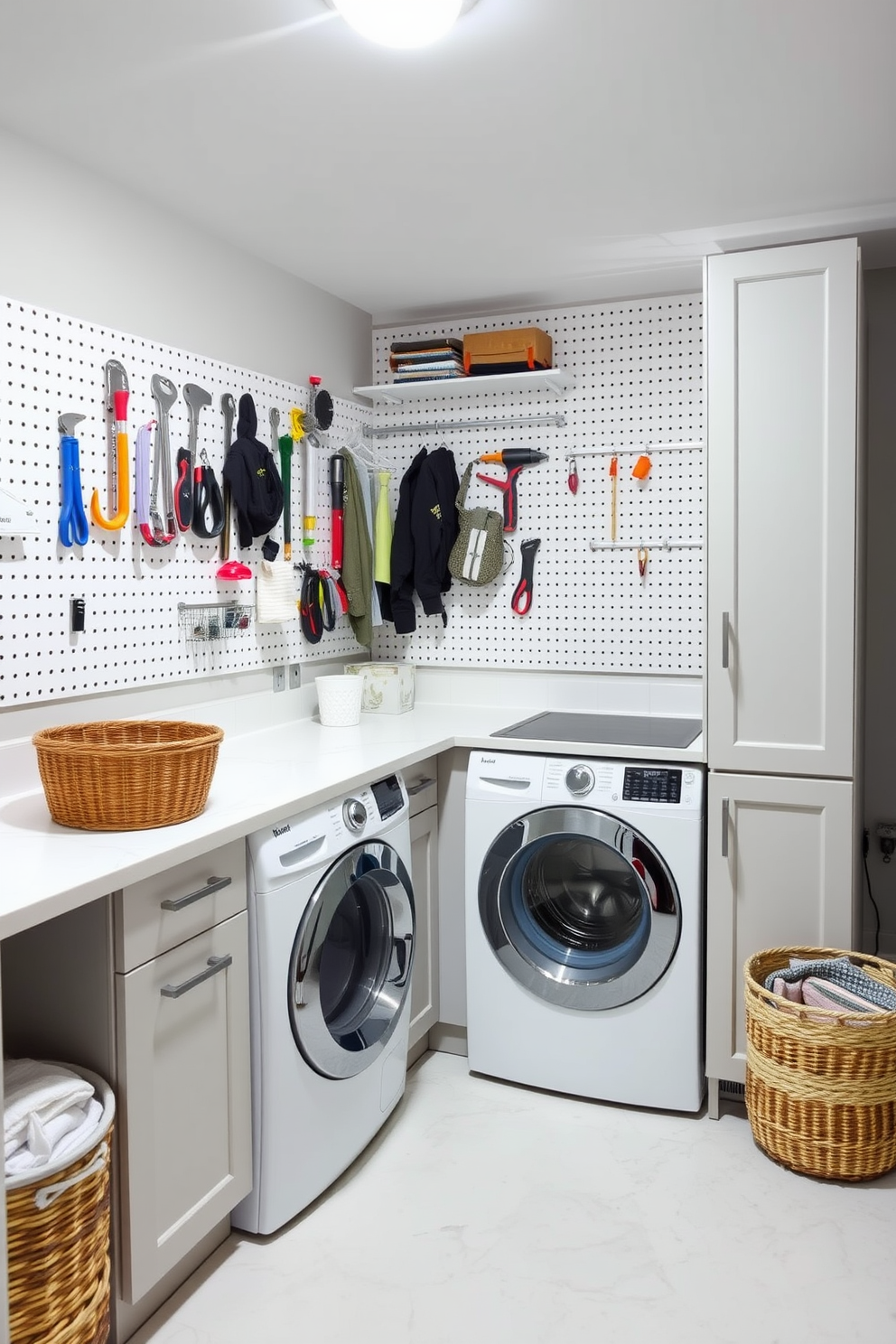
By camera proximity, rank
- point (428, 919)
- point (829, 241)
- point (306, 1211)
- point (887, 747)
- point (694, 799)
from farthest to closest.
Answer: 1. point (887, 747)
2. point (428, 919)
3. point (694, 799)
4. point (829, 241)
5. point (306, 1211)

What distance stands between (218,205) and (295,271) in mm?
587

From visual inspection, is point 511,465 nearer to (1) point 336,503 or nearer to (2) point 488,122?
(1) point 336,503

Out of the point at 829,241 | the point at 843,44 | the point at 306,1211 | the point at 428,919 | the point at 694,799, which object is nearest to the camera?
the point at 843,44

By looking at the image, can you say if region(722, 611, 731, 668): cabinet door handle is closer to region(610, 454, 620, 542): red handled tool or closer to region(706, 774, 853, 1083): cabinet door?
region(706, 774, 853, 1083): cabinet door

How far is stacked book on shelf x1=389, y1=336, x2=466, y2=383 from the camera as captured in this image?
3.43 metres

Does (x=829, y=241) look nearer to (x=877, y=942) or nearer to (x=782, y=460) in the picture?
(x=782, y=460)

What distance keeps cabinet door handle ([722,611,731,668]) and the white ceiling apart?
107 centimetres

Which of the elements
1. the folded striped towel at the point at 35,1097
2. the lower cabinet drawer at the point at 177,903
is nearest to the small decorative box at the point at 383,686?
the lower cabinet drawer at the point at 177,903

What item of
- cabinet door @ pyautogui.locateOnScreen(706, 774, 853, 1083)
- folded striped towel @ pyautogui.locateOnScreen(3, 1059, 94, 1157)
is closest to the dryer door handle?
cabinet door @ pyautogui.locateOnScreen(706, 774, 853, 1083)

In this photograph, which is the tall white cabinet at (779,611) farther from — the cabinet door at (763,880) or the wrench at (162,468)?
the wrench at (162,468)

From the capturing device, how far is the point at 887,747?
133 inches

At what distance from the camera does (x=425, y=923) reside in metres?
2.94

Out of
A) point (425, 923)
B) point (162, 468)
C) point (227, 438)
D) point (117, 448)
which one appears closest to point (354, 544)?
point (227, 438)

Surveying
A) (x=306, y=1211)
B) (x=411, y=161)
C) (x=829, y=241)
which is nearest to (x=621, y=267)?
(x=829, y=241)
